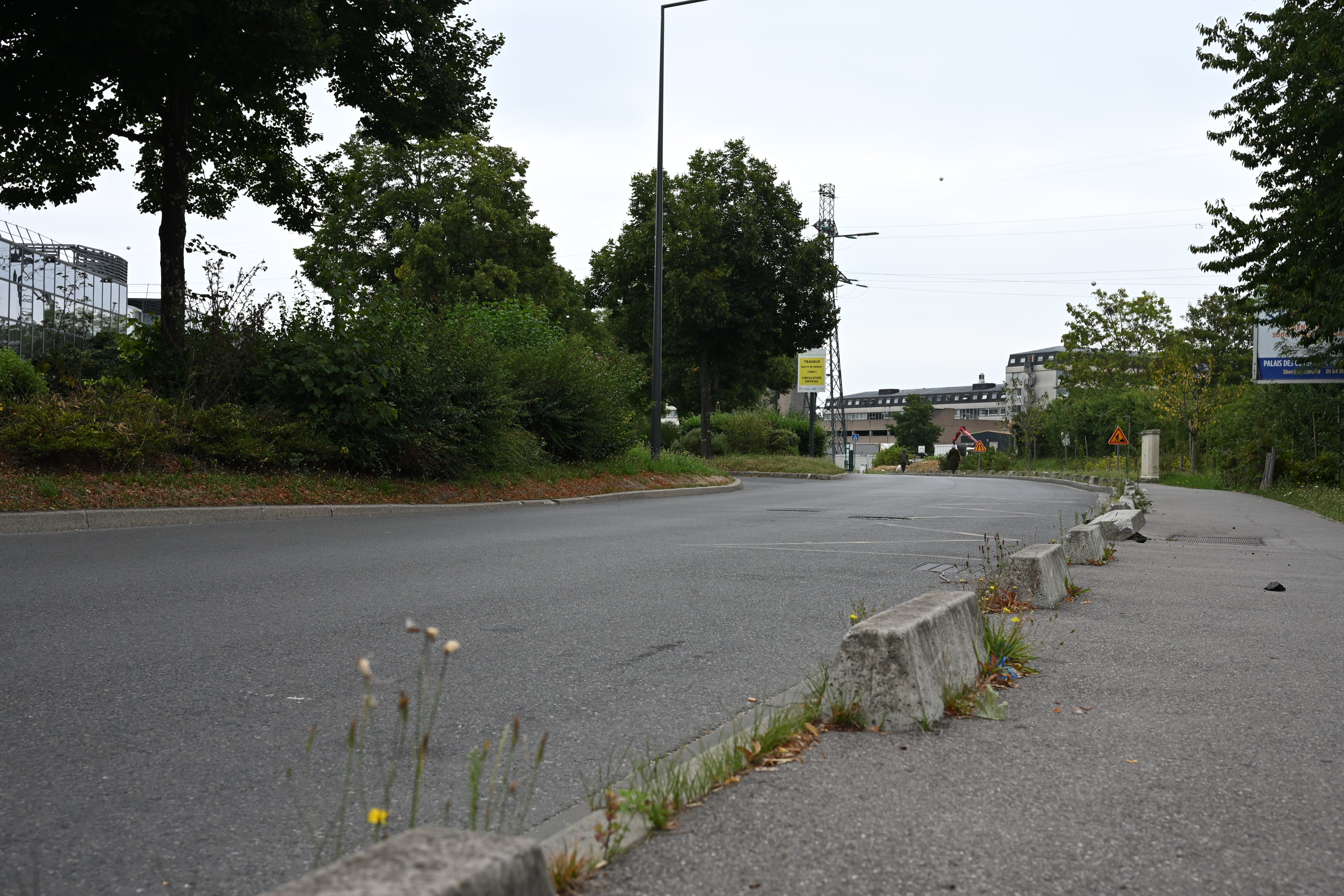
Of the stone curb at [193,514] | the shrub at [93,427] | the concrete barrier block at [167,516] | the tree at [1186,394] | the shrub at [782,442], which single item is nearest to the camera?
the stone curb at [193,514]

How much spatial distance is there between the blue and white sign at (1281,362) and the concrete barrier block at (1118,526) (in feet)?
43.9

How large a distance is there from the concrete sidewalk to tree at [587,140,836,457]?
35244 mm

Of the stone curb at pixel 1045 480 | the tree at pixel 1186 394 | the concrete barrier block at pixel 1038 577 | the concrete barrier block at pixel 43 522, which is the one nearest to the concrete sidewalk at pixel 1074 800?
the concrete barrier block at pixel 1038 577

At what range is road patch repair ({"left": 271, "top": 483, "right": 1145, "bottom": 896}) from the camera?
1.81 meters

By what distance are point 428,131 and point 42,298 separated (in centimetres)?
4083

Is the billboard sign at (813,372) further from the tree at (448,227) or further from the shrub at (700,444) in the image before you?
the tree at (448,227)

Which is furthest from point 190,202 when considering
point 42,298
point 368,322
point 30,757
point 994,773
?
point 42,298

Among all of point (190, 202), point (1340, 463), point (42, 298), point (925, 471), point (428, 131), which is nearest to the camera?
point (428, 131)

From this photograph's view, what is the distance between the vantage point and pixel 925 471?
215 ft

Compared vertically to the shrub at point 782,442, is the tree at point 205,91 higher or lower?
higher

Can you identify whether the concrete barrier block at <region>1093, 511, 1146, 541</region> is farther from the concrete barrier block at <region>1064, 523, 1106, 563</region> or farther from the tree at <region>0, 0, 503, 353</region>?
the tree at <region>0, 0, 503, 353</region>

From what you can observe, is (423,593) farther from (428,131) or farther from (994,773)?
(428,131)

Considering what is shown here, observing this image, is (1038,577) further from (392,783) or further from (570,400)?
(570,400)

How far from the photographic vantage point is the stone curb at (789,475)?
3856 centimetres
